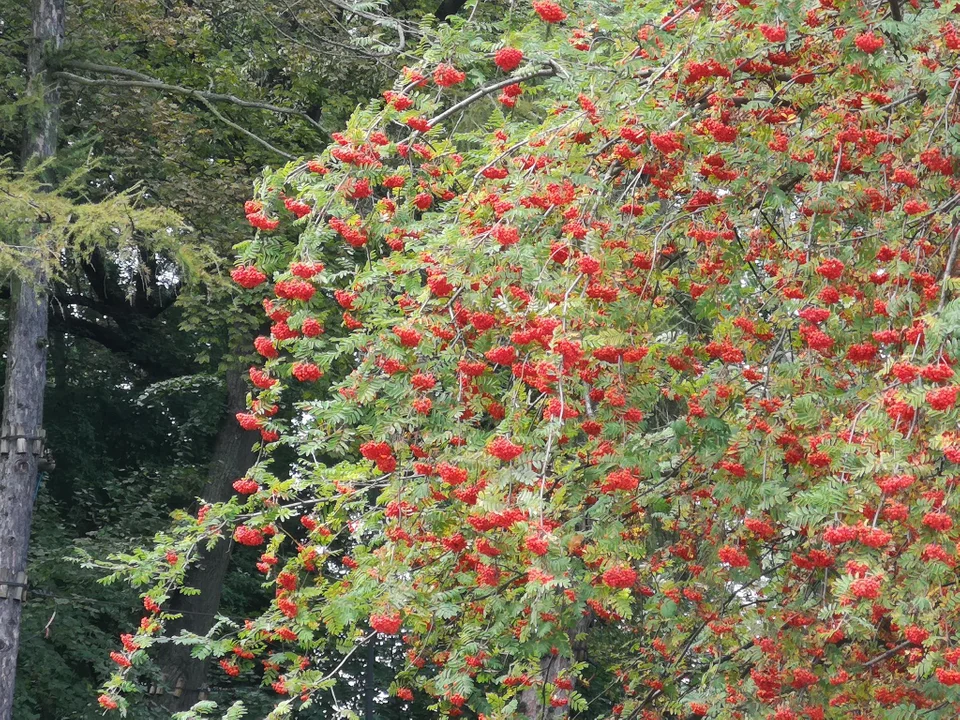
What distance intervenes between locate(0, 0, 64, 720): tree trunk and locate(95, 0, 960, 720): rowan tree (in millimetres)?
5320

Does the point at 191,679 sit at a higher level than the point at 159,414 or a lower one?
lower

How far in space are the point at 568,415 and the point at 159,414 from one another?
11907 millimetres

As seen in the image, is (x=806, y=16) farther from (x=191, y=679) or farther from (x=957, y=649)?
(x=191, y=679)

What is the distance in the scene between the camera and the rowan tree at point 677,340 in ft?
15.8

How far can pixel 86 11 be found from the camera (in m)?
13.7

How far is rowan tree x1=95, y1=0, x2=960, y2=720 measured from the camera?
15.8ft

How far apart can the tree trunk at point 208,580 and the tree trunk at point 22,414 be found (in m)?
1.97

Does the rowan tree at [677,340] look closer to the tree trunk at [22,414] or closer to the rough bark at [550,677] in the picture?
the rough bark at [550,677]

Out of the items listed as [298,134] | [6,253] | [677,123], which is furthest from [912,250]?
[298,134]

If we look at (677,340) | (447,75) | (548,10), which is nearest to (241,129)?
(447,75)

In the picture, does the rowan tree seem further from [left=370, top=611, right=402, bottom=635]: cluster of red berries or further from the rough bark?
the rough bark

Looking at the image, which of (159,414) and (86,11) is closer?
(86,11)

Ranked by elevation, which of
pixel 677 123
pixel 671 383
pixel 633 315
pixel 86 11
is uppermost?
pixel 86 11

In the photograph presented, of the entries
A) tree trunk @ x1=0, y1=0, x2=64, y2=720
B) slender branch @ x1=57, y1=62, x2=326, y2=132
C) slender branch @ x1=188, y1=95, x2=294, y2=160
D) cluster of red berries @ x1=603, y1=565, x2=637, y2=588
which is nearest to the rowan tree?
cluster of red berries @ x1=603, y1=565, x2=637, y2=588
